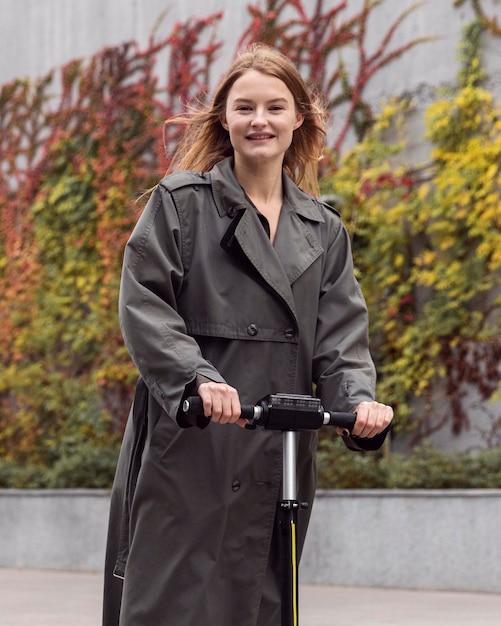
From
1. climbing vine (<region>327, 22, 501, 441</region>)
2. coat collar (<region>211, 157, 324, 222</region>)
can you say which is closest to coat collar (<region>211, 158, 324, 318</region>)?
coat collar (<region>211, 157, 324, 222</region>)

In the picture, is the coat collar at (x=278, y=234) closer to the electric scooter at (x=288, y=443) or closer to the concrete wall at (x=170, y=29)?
the electric scooter at (x=288, y=443)

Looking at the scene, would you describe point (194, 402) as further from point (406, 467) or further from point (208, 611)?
point (406, 467)

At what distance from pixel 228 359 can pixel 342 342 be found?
309 mm

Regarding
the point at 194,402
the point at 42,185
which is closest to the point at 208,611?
the point at 194,402

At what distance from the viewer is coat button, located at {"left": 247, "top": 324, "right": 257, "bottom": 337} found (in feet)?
9.19

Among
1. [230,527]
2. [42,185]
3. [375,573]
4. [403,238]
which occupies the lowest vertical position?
[375,573]

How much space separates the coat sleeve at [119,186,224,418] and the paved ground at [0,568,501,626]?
129 inches

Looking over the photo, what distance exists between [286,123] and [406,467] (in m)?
4.80

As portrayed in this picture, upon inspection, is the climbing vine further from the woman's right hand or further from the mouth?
the woman's right hand

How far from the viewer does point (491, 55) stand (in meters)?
8.57

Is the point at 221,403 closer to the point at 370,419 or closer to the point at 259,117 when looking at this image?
the point at 370,419

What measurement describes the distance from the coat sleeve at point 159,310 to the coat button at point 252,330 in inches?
6.2

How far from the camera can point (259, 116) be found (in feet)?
9.59

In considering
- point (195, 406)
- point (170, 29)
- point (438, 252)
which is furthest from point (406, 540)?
point (170, 29)
